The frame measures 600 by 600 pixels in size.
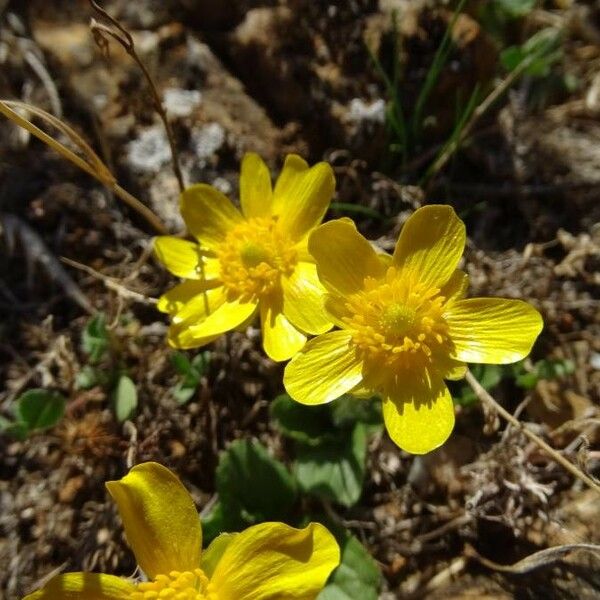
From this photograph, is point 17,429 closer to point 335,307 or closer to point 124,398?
point 124,398

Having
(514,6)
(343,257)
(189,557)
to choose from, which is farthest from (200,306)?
(514,6)

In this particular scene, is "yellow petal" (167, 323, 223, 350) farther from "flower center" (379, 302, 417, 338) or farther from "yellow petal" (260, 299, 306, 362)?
"flower center" (379, 302, 417, 338)

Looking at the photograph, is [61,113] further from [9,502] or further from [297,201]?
[9,502]

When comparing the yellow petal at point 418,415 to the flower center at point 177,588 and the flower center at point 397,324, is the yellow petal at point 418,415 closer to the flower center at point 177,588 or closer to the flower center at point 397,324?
the flower center at point 397,324

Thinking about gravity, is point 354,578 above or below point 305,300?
below

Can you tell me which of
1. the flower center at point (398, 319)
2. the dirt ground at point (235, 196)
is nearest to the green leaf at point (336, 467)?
the dirt ground at point (235, 196)

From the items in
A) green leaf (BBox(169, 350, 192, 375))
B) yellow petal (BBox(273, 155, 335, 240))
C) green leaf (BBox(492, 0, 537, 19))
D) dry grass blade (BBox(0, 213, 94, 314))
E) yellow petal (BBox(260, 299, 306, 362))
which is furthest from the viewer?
green leaf (BBox(492, 0, 537, 19))

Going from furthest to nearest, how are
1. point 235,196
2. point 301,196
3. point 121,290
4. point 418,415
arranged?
point 235,196, point 121,290, point 301,196, point 418,415

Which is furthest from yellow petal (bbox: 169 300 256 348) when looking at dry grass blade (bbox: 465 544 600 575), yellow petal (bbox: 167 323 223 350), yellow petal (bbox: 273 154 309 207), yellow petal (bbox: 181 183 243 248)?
dry grass blade (bbox: 465 544 600 575)
